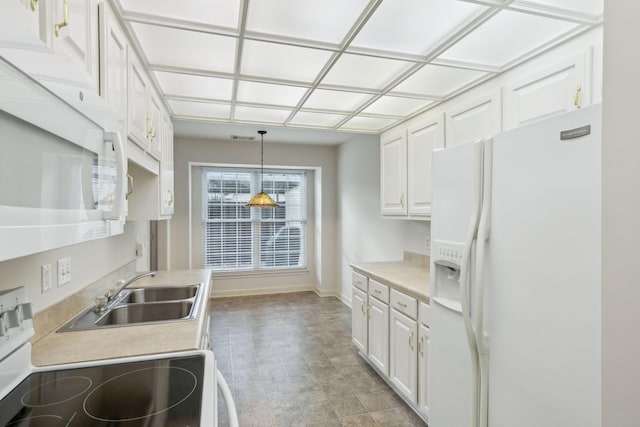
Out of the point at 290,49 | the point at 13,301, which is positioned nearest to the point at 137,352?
the point at 13,301

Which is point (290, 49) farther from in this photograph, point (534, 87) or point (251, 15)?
point (534, 87)

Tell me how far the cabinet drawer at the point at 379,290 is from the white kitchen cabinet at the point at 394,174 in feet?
2.29

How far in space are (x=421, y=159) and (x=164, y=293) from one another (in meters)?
2.24

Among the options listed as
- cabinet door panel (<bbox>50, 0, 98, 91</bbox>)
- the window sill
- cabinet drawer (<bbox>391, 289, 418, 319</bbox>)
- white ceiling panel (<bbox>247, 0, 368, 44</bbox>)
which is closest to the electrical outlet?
cabinet door panel (<bbox>50, 0, 98, 91</bbox>)

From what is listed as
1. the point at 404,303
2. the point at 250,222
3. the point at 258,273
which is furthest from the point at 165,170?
the point at 258,273

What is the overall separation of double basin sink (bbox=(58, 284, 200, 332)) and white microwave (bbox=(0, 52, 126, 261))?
90 cm

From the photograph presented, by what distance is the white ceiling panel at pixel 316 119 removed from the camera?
3.29 meters

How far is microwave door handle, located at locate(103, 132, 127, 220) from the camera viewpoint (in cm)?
97

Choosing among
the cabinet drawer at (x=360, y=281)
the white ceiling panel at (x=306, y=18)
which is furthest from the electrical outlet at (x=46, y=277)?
the cabinet drawer at (x=360, y=281)

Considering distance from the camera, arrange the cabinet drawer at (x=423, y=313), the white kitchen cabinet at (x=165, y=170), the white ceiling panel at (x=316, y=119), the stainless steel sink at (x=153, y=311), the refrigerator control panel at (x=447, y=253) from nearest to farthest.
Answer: the refrigerator control panel at (x=447, y=253) < the stainless steel sink at (x=153, y=311) < the cabinet drawer at (x=423, y=313) < the white kitchen cabinet at (x=165, y=170) < the white ceiling panel at (x=316, y=119)

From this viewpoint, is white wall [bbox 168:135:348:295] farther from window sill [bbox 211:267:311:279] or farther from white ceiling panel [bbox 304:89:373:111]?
white ceiling panel [bbox 304:89:373:111]

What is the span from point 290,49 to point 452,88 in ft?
4.21

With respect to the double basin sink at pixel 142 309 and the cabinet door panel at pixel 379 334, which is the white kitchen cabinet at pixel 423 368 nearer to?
the cabinet door panel at pixel 379 334

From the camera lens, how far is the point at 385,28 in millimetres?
1722
